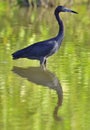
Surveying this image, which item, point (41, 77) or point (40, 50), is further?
point (40, 50)

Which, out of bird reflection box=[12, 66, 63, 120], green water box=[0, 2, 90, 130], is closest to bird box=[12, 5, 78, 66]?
green water box=[0, 2, 90, 130]

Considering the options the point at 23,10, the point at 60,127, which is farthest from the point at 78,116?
the point at 23,10

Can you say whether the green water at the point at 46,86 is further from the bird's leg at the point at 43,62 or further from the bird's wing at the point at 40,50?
the bird's wing at the point at 40,50

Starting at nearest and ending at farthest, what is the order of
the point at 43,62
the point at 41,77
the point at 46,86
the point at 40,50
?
the point at 46,86 < the point at 41,77 < the point at 43,62 < the point at 40,50

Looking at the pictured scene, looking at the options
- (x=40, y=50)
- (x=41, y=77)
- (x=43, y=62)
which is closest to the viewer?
(x=41, y=77)

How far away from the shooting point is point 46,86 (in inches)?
375

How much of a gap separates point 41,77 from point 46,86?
0.90 m

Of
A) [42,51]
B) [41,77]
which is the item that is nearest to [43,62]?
[42,51]

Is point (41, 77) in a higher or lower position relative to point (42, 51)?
lower

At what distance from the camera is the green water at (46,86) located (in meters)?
7.27

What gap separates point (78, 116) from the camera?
744 centimetres

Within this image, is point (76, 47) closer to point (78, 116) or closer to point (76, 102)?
point (76, 102)

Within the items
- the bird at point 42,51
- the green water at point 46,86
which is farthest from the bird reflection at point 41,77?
the bird at point 42,51

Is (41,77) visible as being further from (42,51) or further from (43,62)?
(42,51)
